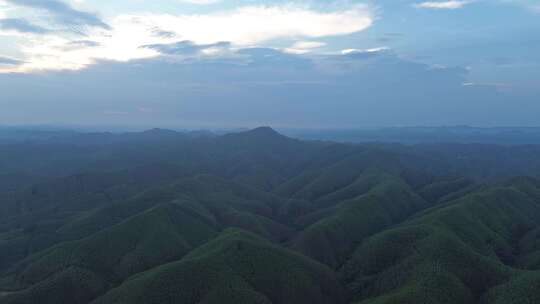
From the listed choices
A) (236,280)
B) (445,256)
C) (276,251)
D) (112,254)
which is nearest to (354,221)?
(276,251)

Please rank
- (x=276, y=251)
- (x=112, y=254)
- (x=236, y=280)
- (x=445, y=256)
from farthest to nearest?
(x=112, y=254) → (x=276, y=251) → (x=445, y=256) → (x=236, y=280)

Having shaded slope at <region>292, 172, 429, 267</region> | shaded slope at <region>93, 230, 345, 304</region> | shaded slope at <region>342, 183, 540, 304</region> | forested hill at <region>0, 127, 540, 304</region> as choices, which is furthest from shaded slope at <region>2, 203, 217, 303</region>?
shaded slope at <region>342, 183, 540, 304</region>

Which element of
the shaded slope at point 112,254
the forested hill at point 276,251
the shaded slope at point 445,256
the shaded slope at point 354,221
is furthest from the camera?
the shaded slope at point 354,221

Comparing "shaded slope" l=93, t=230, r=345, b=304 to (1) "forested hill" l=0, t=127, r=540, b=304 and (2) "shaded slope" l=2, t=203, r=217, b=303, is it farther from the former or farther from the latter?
(2) "shaded slope" l=2, t=203, r=217, b=303

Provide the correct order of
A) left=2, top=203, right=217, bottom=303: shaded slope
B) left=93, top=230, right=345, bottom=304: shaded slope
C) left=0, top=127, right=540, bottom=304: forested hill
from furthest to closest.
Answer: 1. left=2, top=203, right=217, bottom=303: shaded slope
2. left=0, top=127, right=540, bottom=304: forested hill
3. left=93, top=230, right=345, bottom=304: shaded slope

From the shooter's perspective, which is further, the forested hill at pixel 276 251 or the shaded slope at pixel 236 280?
the forested hill at pixel 276 251

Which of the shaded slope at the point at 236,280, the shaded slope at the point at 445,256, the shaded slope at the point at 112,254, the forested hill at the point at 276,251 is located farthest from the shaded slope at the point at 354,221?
the shaded slope at the point at 112,254

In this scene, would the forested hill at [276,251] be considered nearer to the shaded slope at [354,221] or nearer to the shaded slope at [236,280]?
the shaded slope at [236,280]

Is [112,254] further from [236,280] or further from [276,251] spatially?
[276,251]

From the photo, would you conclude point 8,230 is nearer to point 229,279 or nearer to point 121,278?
point 121,278

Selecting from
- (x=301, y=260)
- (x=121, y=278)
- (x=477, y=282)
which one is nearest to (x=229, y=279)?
(x=301, y=260)

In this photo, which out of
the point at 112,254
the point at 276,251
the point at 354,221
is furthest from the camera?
the point at 354,221
